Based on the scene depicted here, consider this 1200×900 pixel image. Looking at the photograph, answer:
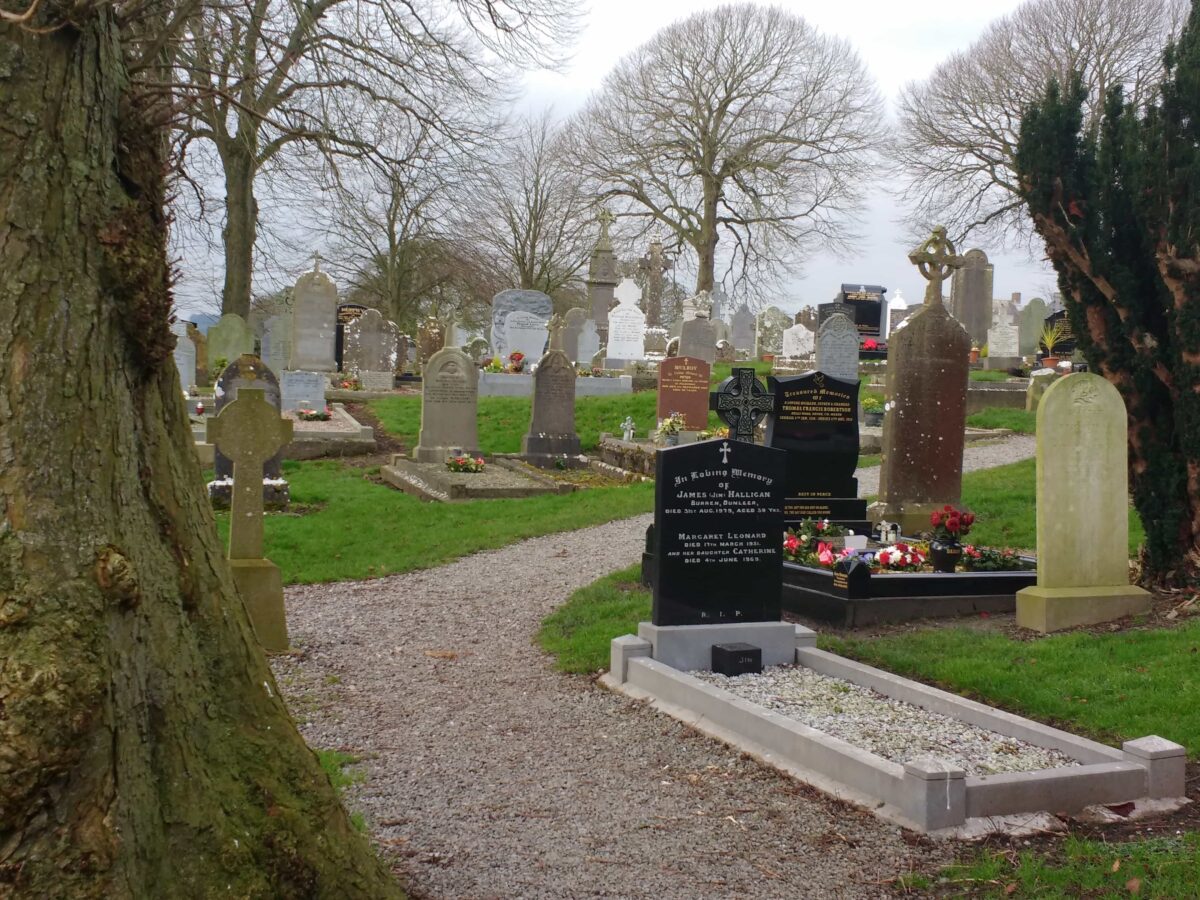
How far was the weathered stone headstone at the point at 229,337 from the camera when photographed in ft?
85.7

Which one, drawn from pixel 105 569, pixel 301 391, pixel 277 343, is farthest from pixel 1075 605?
pixel 277 343

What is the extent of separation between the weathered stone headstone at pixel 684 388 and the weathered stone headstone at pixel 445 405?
3201mm

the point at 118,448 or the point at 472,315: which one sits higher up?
the point at 472,315

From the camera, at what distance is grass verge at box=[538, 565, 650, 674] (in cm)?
736

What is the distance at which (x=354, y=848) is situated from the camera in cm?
335

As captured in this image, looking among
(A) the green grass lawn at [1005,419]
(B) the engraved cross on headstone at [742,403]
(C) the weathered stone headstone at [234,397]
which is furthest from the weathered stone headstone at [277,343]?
(B) the engraved cross on headstone at [742,403]

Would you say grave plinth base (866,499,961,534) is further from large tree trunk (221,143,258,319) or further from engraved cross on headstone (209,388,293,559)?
large tree trunk (221,143,258,319)

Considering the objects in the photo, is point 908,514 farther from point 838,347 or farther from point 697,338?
point 697,338

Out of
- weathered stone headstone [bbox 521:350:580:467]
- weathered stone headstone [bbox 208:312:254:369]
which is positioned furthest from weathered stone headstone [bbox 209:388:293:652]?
weathered stone headstone [bbox 208:312:254:369]

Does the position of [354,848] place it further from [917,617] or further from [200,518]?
[917,617]

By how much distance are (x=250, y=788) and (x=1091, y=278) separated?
309 inches

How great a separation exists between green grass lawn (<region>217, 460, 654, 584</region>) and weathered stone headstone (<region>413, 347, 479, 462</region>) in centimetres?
150

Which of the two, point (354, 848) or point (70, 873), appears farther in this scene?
point (354, 848)

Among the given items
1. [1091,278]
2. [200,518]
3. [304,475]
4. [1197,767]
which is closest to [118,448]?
[200,518]
